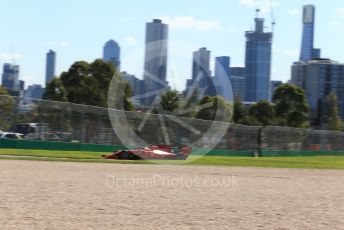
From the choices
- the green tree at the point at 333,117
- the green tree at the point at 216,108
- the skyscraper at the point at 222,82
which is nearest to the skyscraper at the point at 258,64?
the green tree at the point at 333,117

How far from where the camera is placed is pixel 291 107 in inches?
3674

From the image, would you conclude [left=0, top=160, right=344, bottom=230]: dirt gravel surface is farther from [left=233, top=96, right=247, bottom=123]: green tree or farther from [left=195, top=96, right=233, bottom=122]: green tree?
[left=233, top=96, right=247, bottom=123]: green tree

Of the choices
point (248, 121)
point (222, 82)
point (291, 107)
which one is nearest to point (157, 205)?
point (222, 82)

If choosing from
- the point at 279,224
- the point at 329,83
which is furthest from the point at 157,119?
the point at 329,83

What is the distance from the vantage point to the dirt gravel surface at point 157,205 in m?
10.8

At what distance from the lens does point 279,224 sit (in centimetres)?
1121

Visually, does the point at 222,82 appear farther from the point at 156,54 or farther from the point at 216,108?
the point at 216,108

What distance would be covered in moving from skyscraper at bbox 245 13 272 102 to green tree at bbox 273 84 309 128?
1720cm

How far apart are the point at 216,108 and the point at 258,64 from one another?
10376 cm

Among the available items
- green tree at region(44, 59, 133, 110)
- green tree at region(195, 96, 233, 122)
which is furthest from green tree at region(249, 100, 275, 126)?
green tree at region(195, 96, 233, 122)

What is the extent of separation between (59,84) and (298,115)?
3867cm

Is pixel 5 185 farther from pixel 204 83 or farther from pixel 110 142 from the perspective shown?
pixel 110 142

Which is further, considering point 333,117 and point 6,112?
point 333,117

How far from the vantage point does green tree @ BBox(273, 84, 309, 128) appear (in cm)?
9225
